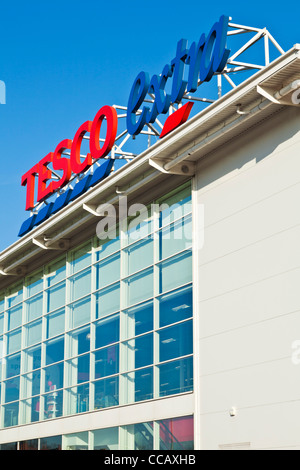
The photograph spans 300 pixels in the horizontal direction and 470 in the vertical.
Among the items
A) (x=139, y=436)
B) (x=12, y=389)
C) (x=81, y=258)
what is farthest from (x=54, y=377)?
(x=139, y=436)

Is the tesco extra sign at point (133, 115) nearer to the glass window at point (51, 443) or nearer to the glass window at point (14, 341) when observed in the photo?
the glass window at point (14, 341)

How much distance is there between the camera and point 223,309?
22281 millimetres

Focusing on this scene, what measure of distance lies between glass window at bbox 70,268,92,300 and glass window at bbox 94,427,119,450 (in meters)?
5.42

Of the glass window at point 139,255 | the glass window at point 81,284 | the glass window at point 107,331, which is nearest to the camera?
the glass window at point 139,255

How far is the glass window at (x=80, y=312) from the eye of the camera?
29.4 meters

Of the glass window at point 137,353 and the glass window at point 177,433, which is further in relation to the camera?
the glass window at point 137,353

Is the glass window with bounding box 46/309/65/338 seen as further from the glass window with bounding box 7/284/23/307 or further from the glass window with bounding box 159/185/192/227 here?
the glass window with bounding box 159/185/192/227

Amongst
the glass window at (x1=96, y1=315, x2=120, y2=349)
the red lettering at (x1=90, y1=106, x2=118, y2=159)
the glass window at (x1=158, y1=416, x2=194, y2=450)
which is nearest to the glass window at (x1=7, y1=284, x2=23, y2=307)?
the glass window at (x1=96, y1=315, x2=120, y2=349)

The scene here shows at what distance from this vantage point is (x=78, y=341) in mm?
29609

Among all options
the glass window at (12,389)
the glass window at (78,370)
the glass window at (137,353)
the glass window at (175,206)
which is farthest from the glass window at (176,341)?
the glass window at (12,389)

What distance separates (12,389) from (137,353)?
10.5 meters

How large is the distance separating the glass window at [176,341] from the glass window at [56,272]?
27.2 feet

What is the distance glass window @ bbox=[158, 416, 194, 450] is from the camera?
22594 millimetres

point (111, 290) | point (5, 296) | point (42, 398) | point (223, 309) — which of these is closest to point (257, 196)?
point (223, 309)
